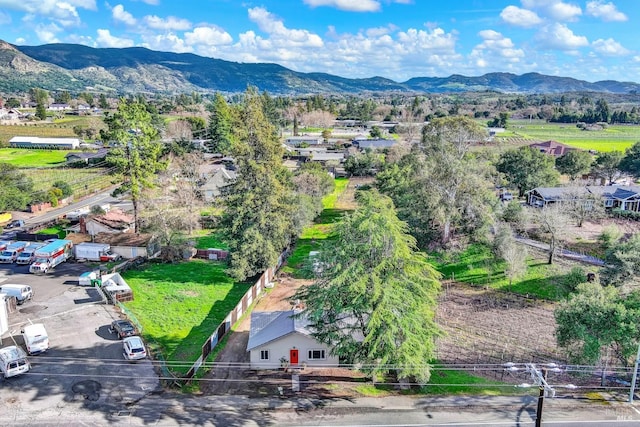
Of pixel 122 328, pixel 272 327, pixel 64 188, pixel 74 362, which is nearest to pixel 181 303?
pixel 122 328

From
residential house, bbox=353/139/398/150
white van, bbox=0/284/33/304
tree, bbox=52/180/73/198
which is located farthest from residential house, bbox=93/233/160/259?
residential house, bbox=353/139/398/150

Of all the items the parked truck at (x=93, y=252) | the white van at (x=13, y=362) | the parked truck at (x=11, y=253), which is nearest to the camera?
the white van at (x=13, y=362)

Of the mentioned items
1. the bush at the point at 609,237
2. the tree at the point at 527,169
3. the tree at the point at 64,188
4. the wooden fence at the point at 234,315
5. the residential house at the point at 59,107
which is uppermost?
the residential house at the point at 59,107

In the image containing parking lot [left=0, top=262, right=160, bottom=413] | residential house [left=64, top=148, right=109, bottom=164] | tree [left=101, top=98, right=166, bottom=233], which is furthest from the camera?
residential house [left=64, top=148, right=109, bottom=164]

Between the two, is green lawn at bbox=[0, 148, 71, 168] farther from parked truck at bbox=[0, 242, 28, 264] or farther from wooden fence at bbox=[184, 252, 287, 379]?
wooden fence at bbox=[184, 252, 287, 379]

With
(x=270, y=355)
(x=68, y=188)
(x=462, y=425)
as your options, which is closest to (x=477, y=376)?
(x=462, y=425)

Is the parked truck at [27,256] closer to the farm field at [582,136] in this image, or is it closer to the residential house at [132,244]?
the residential house at [132,244]

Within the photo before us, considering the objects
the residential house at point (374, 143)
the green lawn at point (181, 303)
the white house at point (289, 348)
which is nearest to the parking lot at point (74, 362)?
the green lawn at point (181, 303)
